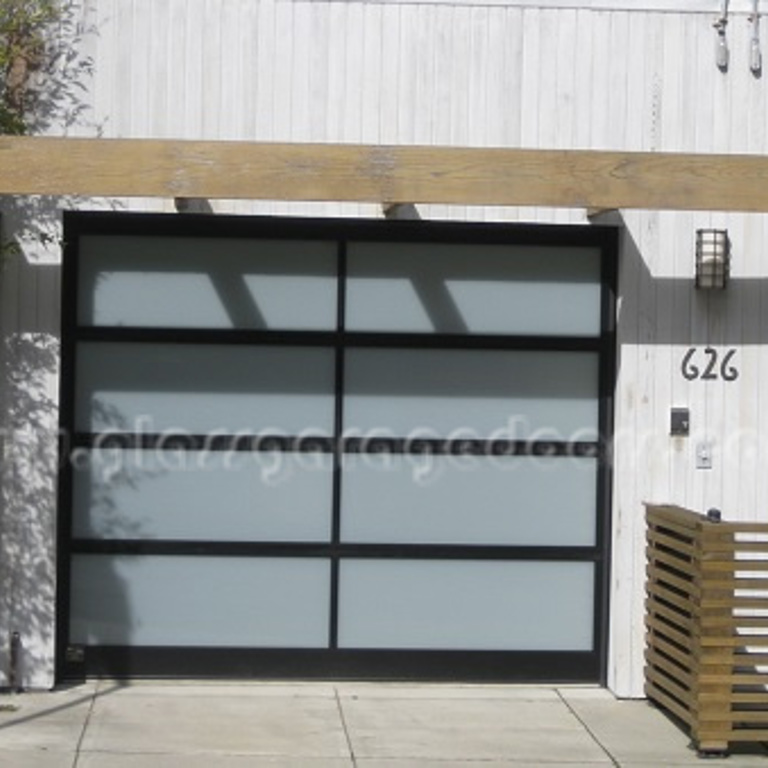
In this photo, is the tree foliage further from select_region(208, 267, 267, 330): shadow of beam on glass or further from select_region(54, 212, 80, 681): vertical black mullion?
select_region(208, 267, 267, 330): shadow of beam on glass

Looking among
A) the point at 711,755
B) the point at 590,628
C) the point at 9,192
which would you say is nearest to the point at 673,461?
the point at 590,628

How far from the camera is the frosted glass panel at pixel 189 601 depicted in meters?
10.4

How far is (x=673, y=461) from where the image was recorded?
10.4 meters

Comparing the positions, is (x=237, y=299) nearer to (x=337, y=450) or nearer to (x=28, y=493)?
(x=337, y=450)

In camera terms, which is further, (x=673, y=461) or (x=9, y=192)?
(x=673, y=461)

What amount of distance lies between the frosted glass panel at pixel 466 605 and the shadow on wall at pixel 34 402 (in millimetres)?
1633

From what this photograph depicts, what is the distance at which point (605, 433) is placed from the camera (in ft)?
34.7

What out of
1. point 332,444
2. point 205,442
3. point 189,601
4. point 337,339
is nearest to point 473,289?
point 337,339

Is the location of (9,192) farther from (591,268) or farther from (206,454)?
(591,268)

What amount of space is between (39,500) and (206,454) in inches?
36.5

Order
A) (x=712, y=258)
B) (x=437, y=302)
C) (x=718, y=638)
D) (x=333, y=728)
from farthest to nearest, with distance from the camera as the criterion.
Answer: (x=437, y=302) < (x=712, y=258) < (x=333, y=728) < (x=718, y=638)

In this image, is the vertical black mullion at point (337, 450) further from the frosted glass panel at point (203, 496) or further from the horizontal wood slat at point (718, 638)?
the horizontal wood slat at point (718, 638)

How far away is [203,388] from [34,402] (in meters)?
0.91

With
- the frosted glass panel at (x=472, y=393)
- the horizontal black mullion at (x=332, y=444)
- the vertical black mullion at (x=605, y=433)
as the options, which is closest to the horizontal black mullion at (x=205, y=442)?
the horizontal black mullion at (x=332, y=444)
